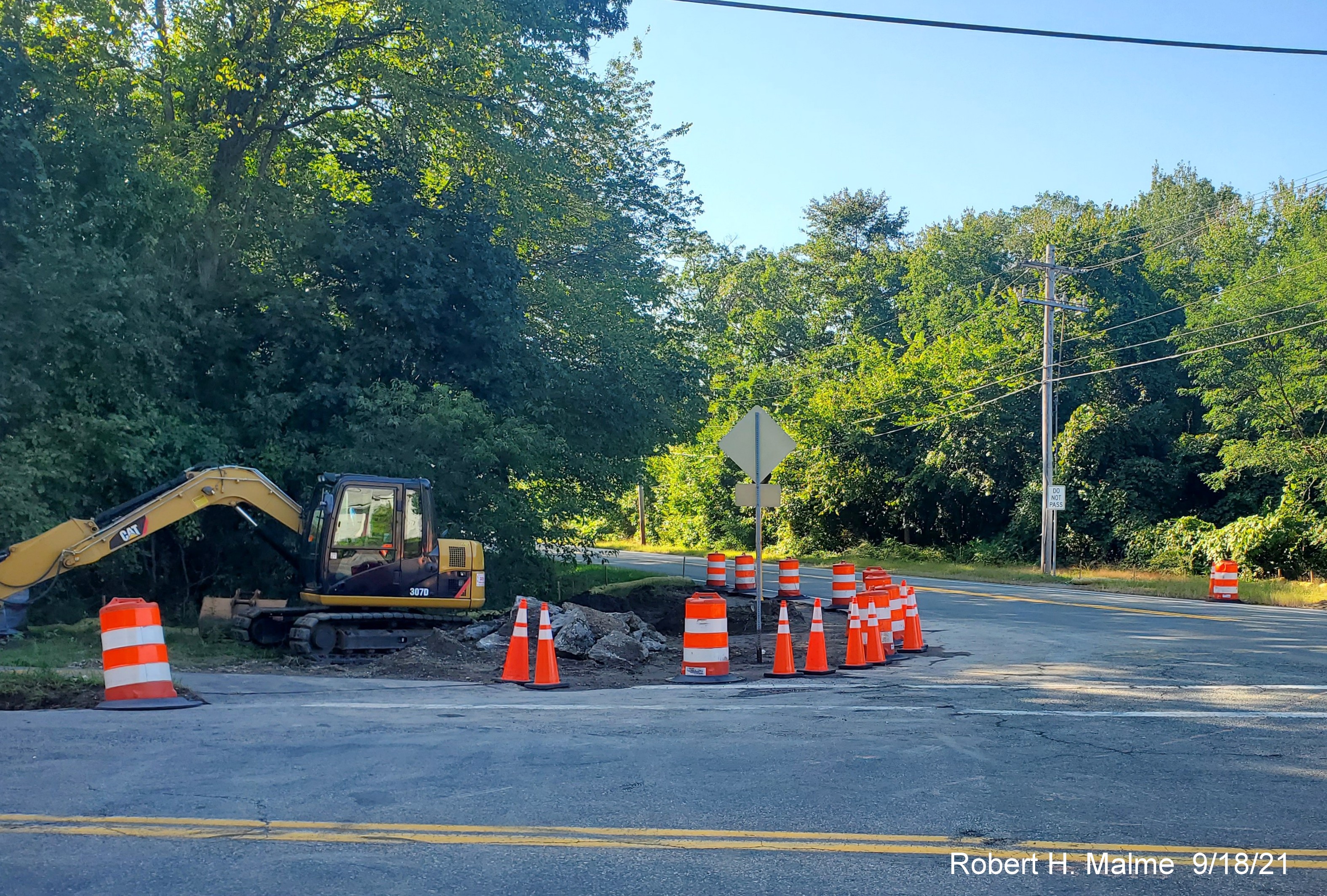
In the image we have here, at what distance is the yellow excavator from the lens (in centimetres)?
1598

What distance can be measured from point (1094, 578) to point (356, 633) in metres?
26.6

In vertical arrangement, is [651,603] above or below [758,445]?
below

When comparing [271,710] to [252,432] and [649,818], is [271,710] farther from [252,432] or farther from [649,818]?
[252,432]

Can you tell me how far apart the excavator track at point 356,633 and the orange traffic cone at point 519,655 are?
154 inches

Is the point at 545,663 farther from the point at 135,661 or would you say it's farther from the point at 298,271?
the point at 298,271

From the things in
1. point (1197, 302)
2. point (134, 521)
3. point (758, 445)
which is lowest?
point (134, 521)

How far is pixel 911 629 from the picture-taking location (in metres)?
15.8

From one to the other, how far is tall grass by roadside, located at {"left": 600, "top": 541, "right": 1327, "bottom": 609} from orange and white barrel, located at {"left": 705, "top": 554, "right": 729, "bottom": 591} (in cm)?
1111

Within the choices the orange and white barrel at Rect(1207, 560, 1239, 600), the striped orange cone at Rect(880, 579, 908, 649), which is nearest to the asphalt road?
the striped orange cone at Rect(880, 579, 908, 649)

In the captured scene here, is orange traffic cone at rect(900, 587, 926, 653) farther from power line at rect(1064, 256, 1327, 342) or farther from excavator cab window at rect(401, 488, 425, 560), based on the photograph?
power line at rect(1064, 256, 1327, 342)

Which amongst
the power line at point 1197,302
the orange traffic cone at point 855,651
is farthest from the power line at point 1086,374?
the orange traffic cone at point 855,651

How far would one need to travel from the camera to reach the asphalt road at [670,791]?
5.29m

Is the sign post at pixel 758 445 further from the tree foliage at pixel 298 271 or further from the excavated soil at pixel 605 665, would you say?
the tree foliage at pixel 298 271

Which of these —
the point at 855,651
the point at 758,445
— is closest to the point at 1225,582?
the point at 855,651
